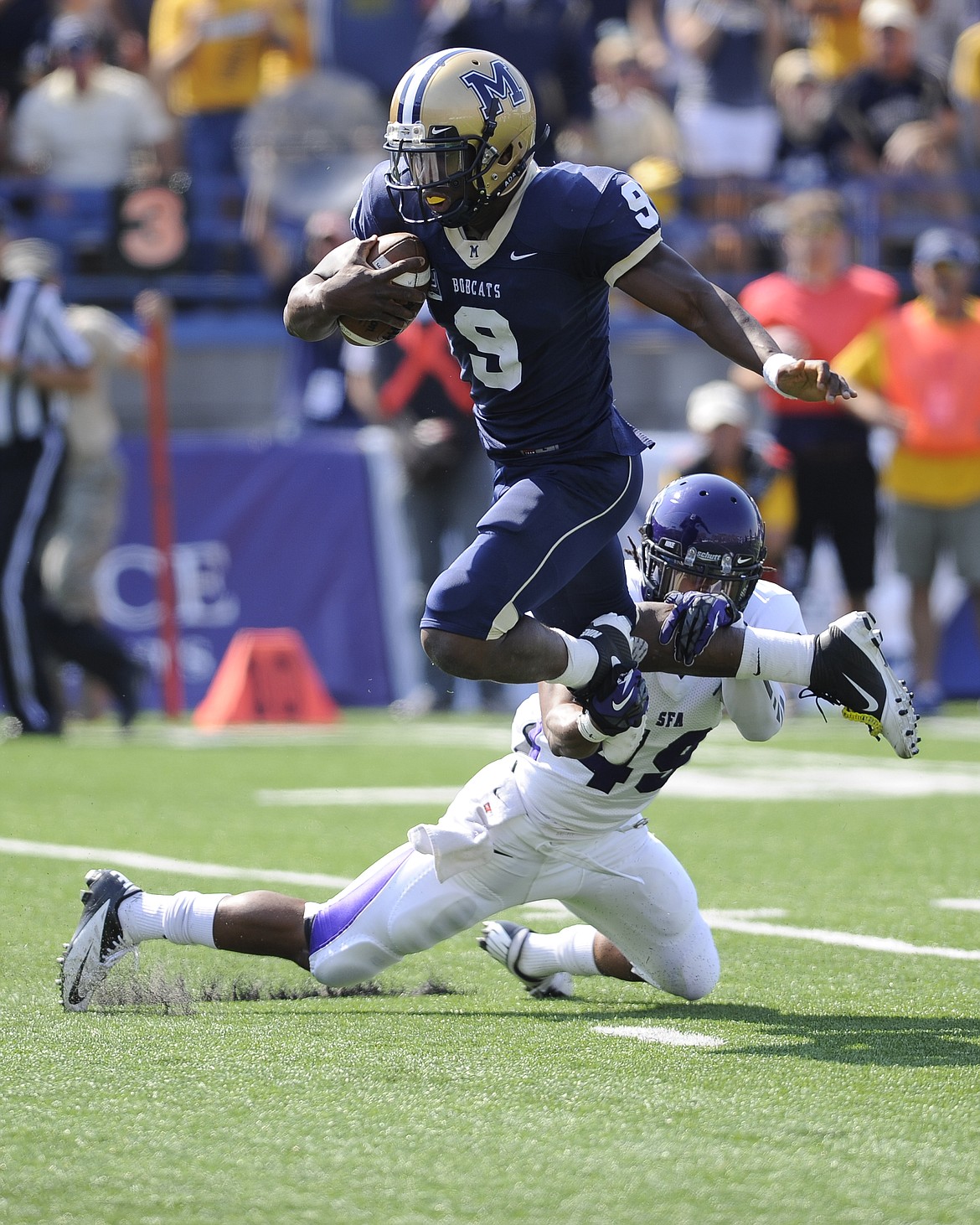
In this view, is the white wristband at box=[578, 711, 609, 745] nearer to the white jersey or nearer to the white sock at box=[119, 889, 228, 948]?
the white jersey

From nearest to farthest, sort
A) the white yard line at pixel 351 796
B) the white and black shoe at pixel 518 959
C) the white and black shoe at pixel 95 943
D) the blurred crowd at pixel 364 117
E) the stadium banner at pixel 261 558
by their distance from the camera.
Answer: the white and black shoe at pixel 95 943 < the white and black shoe at pixel 518 959 < the white yard line at pixel 351 796 < the stadium banner at pixel 261 558 < the blurred crowd at pixel 364 117

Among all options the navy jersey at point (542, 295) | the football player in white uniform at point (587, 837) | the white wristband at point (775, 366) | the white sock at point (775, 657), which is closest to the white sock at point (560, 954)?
the football player in white uniform at point (587, 837)

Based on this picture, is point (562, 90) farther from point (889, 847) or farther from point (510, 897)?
point (510, 897)

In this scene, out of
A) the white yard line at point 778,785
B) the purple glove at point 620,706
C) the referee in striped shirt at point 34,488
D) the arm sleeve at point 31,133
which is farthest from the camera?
the arm sleeve at point 31,133

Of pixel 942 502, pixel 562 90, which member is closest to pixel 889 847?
pixel 942 502

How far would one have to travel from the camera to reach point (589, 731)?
12.4 feet

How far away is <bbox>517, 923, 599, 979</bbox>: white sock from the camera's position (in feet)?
13.7

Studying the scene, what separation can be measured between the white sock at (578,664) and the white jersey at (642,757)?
0.15m

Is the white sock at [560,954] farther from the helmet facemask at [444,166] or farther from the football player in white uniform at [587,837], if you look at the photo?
the helmet facemask at [444,166]

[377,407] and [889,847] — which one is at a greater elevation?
[377,407]

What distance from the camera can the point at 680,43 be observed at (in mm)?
12938

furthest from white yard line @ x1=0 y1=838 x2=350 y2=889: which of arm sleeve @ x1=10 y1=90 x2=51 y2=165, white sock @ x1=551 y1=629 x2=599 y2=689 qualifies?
arm sleeve @ x1=10 y1=90 x2=51 y2=165

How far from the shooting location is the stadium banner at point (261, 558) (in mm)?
10109

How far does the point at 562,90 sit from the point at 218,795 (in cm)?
613
